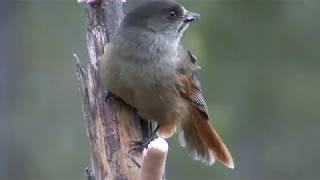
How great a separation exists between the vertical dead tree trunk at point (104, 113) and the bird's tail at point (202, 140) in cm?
77

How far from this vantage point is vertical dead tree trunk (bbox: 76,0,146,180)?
6480mm

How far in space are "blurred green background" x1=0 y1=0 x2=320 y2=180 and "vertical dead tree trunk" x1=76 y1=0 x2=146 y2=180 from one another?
8114 mm

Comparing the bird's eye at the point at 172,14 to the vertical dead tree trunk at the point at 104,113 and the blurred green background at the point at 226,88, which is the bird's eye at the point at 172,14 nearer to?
the vertical dead tree trunk at the point at 104,113

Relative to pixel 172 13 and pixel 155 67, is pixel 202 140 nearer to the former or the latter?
pixel 155 67

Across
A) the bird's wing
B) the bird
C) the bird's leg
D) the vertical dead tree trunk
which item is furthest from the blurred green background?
the bird's leg

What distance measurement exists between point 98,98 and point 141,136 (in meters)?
0.38

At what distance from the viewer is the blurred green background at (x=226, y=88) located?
16.0m

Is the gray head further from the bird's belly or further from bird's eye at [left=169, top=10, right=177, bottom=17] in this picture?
the bird's belly

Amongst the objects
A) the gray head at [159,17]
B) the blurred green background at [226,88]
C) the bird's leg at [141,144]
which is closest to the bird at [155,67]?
the gray head at [159,17]

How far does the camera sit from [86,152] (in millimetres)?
15891

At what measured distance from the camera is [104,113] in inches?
268
